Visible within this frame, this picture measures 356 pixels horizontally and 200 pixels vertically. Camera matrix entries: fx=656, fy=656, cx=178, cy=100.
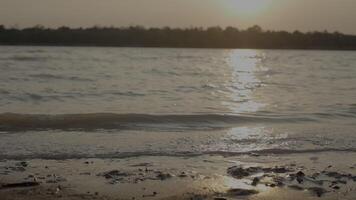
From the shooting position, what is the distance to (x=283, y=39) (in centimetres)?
7900

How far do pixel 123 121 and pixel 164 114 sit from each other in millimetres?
1355

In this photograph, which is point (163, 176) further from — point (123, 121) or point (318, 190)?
point (123, 121)

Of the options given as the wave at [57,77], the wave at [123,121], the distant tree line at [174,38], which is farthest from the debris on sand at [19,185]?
the distant tree line at [174,38]

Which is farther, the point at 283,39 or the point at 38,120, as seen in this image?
the point at 283,39

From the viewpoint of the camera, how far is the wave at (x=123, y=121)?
520 inches

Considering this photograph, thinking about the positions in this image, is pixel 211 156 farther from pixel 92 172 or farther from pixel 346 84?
pixel 346 84

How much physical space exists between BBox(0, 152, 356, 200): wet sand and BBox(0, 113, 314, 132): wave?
12.8 feet

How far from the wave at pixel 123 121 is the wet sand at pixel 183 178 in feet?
12.8

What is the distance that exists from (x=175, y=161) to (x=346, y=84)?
717 inches

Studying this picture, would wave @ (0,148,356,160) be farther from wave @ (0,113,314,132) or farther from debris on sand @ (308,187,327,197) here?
wave @ (0,113,314,132)

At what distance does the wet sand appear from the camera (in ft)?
23.4

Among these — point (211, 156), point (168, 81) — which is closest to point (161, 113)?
point (211, 156)

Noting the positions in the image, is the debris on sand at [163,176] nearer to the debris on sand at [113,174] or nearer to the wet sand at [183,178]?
the wet sand at [183,178]

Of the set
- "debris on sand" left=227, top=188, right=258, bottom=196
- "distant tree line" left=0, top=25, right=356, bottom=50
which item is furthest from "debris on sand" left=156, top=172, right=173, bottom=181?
"distant tree line" left=0, top=25, right=356, bottom=50
